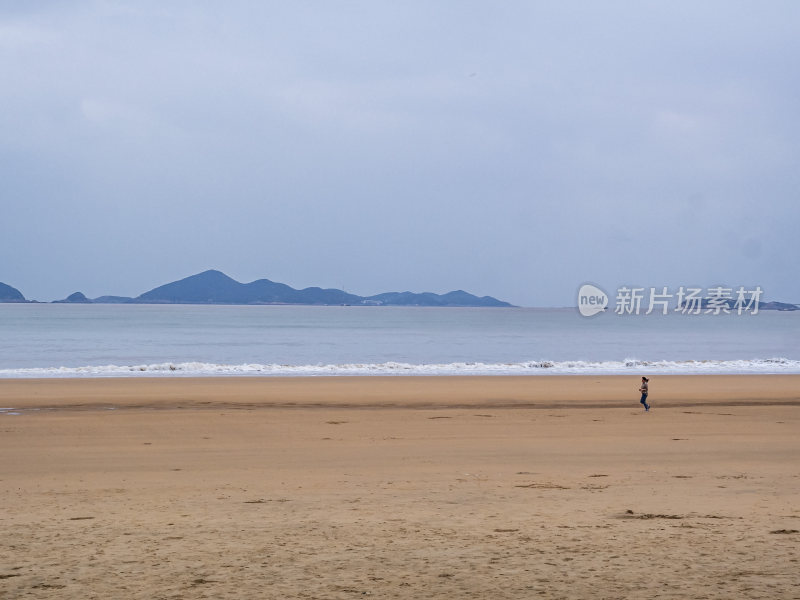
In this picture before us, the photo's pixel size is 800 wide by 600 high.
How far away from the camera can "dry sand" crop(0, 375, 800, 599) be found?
5.35 metres

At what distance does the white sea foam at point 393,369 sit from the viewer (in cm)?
2902

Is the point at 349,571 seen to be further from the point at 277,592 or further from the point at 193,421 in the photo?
the point at 193,421

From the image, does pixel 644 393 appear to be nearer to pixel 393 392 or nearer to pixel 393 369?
pixel 393 392

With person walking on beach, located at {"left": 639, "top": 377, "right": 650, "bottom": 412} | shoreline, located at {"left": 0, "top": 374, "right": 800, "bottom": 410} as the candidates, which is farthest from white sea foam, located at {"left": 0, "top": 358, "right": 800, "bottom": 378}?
person walking on beach, located at {"left": 639, "top": 377, "right": 650, "bottom": 412}

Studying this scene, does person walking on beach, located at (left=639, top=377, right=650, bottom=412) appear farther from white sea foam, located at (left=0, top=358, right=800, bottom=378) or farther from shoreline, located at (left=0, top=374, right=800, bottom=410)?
white sea foam, located at (left=0, top=358, right=800, bottom=378)

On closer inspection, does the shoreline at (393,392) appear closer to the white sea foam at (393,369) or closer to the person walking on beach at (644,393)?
the person walking on beach at (644,393)

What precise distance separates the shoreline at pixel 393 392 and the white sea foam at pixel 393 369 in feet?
8.98

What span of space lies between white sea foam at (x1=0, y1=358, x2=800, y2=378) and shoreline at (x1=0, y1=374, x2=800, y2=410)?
8.98 ft

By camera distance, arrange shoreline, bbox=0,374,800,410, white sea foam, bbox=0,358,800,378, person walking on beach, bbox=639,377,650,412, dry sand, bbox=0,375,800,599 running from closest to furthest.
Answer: dry sand, bbox=0,375,800,599, person walking on beach, bbox=639,377,650,412, shoreline, bbox=0,374,800,410, white sea foam, bbox=0,358,800,378

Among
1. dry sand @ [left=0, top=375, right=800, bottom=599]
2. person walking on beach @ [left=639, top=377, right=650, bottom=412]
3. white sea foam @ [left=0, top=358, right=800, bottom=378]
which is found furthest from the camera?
white sea foam @ [left=0, top=358, right=800, bottom=378]

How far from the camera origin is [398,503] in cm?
781

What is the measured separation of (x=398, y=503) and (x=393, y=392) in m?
13.5

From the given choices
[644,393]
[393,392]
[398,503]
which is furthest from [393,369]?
[398,503]

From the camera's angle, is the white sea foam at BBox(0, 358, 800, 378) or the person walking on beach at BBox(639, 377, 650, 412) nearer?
the person walking on beach at BBox(639, 377, 650, 412)
